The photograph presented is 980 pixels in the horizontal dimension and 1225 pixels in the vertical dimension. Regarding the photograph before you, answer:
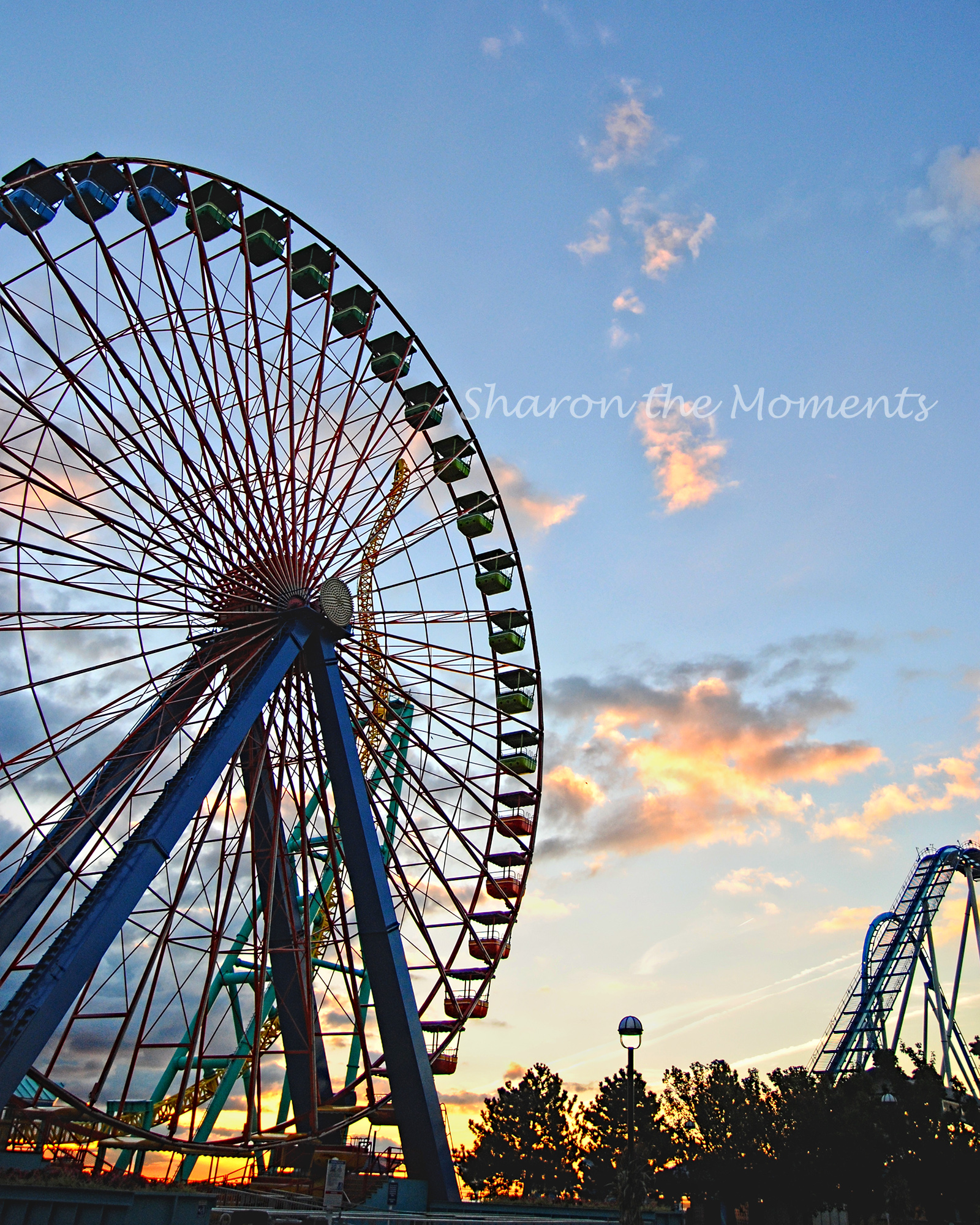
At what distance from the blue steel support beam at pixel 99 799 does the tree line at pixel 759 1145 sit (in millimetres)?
13834

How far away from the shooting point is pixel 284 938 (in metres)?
18.1

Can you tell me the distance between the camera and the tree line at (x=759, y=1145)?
30203 millimetres

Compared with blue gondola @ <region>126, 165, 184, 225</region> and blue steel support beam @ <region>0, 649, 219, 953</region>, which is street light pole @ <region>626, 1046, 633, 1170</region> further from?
blue gondola @ <region>126, 165, 184, 225</region>

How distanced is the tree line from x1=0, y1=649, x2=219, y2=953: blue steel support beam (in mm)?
13834

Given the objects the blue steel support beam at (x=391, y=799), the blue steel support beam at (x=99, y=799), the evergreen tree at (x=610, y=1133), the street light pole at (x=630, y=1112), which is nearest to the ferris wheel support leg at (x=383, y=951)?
the blue steel support beam at (x=391, y=799)

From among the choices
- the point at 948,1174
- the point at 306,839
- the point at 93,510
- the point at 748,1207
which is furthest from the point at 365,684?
the point at 748,1207

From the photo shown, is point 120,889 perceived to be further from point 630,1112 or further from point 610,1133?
point 610,1133

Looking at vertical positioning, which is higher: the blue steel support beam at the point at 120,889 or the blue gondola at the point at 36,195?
the blue gondola at the point at 36,195

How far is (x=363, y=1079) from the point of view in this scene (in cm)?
1697

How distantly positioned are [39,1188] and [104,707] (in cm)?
722

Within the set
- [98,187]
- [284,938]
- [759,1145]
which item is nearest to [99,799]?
[284,938]

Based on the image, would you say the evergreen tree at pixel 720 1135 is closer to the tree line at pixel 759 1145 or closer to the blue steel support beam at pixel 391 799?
the tree line at pixel 759 1145

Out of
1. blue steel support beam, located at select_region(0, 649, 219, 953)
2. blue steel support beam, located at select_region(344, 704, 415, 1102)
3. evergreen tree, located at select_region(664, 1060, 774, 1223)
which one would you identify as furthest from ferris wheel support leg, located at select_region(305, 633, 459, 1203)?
evergreen tree, located at select_region(664, 1060, 774, 1223)

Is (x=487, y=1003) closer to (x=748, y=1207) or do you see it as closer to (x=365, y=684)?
(x=365, y=684)
